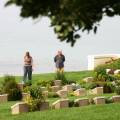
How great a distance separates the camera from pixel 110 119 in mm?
15711

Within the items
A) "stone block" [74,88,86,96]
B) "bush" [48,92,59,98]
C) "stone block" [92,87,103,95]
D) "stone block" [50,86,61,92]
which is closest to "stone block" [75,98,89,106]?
"bush" [48,92,59,98]

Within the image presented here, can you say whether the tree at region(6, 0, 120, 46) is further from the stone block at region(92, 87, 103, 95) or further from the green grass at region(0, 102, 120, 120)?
the stone block at region(92, 87, 103, 95)

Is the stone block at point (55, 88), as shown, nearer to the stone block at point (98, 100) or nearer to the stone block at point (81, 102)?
the stone block at point (98, 100)

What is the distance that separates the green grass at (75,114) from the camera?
15859mm

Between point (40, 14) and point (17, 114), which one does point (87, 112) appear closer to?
point (17, 114)

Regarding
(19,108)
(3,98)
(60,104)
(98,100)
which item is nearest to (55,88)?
(3,98)

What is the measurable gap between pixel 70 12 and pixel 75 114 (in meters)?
10.4

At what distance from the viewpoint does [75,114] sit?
16375 millimetres

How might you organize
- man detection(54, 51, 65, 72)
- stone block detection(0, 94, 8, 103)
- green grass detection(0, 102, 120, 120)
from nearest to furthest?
green grass detection(0, 102, 120, 120) < stone block detection(0, 94, 8, 103) < man detection(54, 51, 65, 72)

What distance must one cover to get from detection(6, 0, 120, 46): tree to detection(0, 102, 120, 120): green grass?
9.13 m

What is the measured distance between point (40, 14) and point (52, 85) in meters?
19.7

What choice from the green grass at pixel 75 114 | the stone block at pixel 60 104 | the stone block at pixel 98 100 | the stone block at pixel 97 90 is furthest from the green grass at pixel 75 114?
the stone block at pixel 97 90

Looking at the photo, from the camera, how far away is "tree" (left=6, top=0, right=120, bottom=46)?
242 inches

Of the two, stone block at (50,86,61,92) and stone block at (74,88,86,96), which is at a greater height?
stone block at (50,86,61,92)
